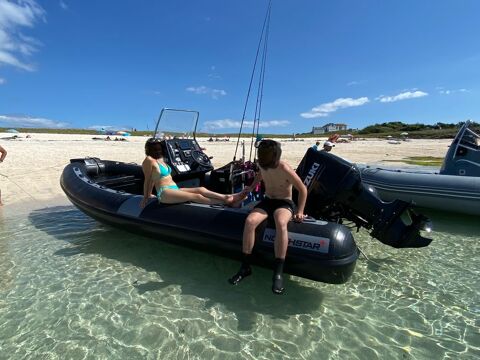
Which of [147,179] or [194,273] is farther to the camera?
[147,179]

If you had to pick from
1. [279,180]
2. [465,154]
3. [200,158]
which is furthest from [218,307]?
[465,154]

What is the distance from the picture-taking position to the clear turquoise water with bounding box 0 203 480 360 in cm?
252

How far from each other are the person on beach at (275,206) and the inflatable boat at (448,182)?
290 centimetres

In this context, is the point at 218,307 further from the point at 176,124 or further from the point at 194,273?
the point at 176,124

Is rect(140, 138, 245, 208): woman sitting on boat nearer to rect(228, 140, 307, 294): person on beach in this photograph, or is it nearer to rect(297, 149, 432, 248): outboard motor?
rect(228, 140, 307, 294): person on beach

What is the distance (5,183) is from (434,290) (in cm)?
987

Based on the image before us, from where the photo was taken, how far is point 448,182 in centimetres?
549

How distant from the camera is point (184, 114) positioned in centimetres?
658

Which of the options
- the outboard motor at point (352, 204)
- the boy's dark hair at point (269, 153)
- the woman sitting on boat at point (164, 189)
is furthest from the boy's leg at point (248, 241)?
the outboard motor at point (352, 204)

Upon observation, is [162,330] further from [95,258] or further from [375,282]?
[375,282]

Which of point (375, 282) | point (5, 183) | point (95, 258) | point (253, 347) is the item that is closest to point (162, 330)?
point (253, 347)

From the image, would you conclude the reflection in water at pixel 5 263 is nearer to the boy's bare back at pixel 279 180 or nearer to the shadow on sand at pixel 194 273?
the shadow on sand at pixel 194 273

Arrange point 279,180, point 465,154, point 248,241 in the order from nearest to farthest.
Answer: point 248,241 < point 279,180 < point 465,154

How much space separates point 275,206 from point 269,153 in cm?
54
